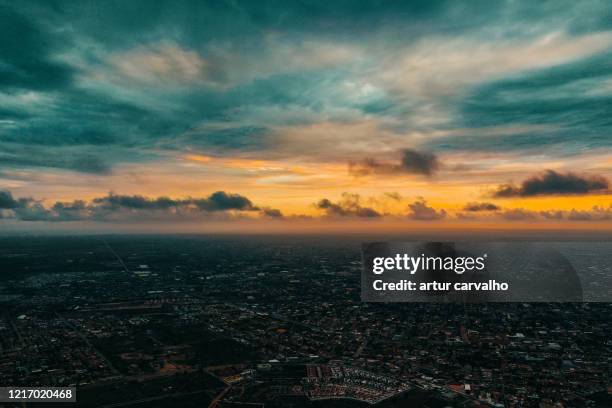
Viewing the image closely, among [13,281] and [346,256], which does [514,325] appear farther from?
[13,281]

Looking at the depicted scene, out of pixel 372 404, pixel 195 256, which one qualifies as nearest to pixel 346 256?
pixel 195 256

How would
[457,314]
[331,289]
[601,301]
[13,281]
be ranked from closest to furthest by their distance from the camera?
[457,314] → [601,301] → [331,289] → [13,281]

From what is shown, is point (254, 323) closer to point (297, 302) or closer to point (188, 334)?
point (188, 334)

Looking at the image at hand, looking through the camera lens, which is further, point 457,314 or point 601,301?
point 601,301

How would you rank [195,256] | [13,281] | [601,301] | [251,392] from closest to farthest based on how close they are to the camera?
[251,392] < [601,301] < [13,281] < [195,256]

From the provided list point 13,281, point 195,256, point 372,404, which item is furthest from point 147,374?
point 195,256

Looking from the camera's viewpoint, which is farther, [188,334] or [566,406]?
[188,334]

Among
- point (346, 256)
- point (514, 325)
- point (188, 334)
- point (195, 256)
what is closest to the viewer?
point (188, 334)

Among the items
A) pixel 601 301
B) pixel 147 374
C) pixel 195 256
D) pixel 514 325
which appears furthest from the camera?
pixel 195 256
